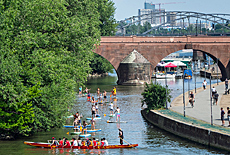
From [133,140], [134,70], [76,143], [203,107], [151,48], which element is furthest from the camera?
[151,48]

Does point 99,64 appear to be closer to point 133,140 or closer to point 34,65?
point 133,140

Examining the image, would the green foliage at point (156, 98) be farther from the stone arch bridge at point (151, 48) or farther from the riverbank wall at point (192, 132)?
the stone arch bridge at point (151, 48)

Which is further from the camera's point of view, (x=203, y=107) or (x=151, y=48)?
(x=151, y=48)

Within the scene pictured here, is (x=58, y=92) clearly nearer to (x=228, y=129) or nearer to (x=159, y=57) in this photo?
(x=228, y=129)

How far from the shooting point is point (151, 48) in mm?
102125

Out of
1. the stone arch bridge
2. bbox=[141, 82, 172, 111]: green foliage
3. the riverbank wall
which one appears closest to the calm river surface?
the riverbank wall

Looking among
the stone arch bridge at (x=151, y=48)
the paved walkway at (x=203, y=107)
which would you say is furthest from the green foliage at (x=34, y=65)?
the stone arch bridge at (x=151, y=48)

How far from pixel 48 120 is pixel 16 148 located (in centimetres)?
413

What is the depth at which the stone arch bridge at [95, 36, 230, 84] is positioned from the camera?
329 ft

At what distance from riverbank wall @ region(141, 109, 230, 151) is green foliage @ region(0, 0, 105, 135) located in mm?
9938

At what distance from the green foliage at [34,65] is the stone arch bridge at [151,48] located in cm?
5435

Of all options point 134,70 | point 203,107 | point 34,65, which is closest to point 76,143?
point 34,65

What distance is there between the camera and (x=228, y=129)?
129 feet

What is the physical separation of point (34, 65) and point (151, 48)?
207 ft
